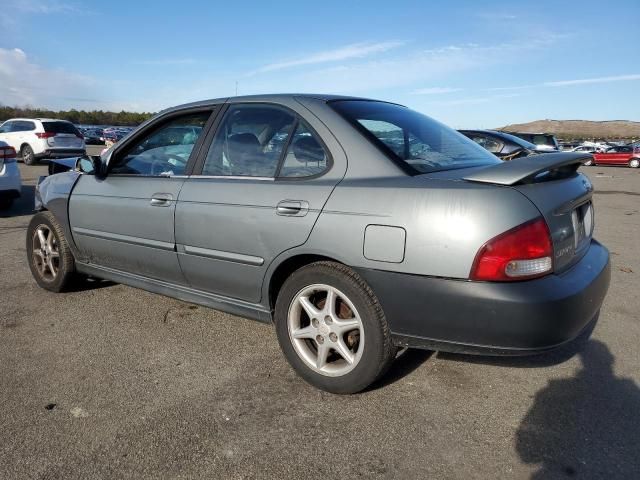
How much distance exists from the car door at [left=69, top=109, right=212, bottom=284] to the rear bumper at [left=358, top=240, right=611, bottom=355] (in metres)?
1.54

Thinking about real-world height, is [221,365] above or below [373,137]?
below

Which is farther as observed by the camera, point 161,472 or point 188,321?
point 188,321

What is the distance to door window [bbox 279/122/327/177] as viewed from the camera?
2.82 metres

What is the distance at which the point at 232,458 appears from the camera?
2223 millimetres

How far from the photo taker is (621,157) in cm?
3009

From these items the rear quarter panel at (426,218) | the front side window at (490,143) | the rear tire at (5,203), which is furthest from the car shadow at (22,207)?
the front side window at (490,143)

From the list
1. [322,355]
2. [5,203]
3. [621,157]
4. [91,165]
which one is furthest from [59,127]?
[621,157]

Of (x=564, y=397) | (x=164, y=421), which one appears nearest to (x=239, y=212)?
(x=164, y=421)

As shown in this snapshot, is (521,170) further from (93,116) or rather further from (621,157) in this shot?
(93,116)

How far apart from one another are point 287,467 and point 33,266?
3443 mm

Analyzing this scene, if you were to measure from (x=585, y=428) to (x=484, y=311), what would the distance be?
789 millimetres

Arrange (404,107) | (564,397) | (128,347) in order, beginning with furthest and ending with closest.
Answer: (404,107), (128,347), (564,397)

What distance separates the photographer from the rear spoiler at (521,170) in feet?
7.65

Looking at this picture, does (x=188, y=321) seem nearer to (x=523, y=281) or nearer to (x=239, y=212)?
(x=239, y=212)
